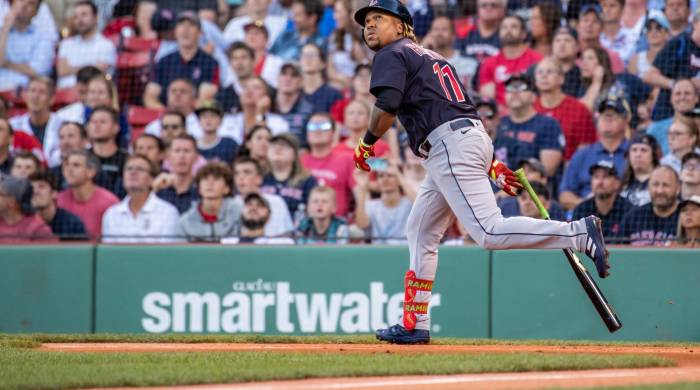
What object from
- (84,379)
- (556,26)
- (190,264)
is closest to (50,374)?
(84,379)

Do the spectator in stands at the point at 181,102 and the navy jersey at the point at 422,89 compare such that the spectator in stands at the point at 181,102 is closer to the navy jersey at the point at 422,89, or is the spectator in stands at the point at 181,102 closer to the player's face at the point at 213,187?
the player's face at the point at 213,187

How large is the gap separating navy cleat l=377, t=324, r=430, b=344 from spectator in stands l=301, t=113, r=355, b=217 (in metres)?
3.32

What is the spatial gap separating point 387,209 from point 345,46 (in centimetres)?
227

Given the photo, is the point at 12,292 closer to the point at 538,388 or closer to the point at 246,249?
the point at 246,249

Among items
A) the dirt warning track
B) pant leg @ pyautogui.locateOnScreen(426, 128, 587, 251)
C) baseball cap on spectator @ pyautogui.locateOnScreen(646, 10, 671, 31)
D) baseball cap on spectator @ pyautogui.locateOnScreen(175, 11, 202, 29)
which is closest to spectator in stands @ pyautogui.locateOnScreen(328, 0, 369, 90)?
baseball cap on spectator @ pyautogui.locateOnScreen(175, 11, 202, 29)

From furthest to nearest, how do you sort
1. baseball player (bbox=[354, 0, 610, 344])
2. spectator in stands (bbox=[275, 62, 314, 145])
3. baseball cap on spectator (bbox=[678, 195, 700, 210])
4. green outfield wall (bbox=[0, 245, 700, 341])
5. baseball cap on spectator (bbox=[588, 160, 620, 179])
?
1. spectator in stands (bbox=[275, 62, 314, 145])
2. baseball cap on spectator (bbox=[588, 160, 620, 179])
3. green outfield wall (bbox=[0, 245, 700, 341])
4. baseball cap on spectator (bbox=[678, 195, 700, 210])
5. baseball player (bbox=[354, 0, 610, 344])

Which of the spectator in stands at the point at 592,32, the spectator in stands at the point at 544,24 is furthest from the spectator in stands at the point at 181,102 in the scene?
the spectator in stands at the point at 592,32

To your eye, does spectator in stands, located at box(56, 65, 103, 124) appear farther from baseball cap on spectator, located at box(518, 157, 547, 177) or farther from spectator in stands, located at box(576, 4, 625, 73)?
spectator in stands, located at box(576, 4, 625, 73)

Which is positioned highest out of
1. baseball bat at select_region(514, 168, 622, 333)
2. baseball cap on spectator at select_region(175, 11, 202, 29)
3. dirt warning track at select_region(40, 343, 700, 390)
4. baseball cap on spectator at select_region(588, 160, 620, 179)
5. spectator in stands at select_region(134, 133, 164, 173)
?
baseball cap on spectator at select_region(175, 11, 202, 29)

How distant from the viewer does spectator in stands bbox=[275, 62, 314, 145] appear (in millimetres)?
10805

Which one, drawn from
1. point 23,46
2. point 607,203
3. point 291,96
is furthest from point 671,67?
point 23,46

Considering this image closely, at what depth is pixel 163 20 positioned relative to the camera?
470 inches

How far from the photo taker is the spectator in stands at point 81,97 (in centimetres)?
1105

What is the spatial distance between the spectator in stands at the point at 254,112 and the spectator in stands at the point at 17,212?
1.99 meters
